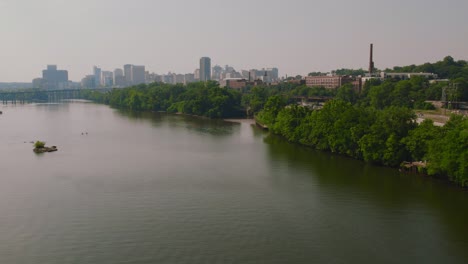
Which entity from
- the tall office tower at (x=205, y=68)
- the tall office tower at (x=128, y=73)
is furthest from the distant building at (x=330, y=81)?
the tall office tower at (x=128, y=73)

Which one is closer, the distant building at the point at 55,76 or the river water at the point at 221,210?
the river water at the point at 221,210

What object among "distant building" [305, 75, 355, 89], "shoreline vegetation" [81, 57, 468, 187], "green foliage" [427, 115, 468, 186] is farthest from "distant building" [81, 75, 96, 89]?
"green foliage" [427, 115, 468, 186]

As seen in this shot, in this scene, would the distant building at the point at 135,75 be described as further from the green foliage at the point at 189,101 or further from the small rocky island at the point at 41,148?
the small rocky island at the point at 41,148

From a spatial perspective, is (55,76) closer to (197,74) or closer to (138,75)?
(138,75)

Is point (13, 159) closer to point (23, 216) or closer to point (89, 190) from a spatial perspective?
point (89, 190)

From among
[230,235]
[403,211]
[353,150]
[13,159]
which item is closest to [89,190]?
[230,235]

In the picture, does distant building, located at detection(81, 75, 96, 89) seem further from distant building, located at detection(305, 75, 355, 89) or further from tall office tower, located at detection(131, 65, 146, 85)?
distant building, located at detection(305, 75, 355, 89)
